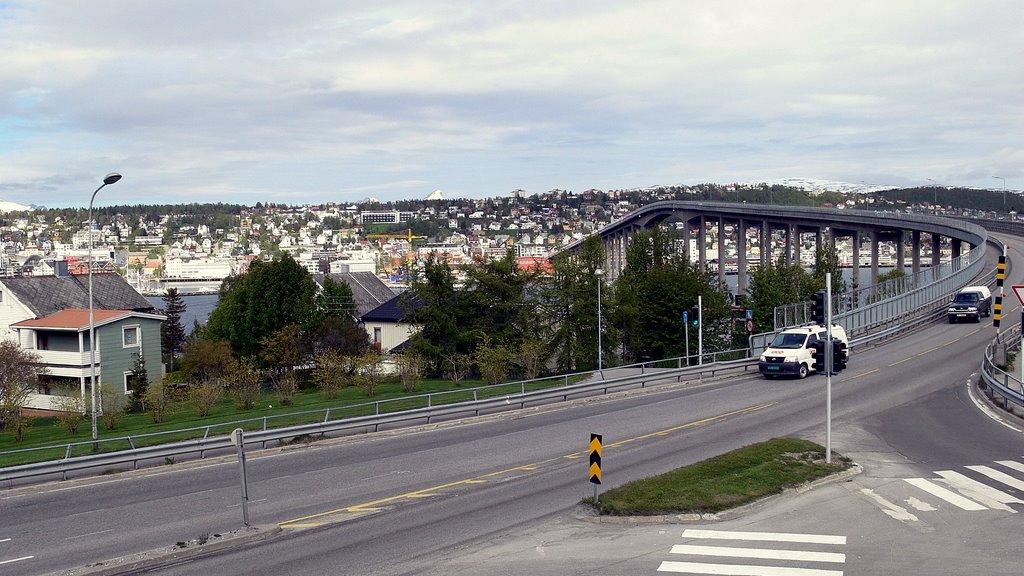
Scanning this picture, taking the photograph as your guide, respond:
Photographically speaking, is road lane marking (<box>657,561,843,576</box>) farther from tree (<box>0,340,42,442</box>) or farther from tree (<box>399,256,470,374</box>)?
tree (<box>399,256,470,374</box>)

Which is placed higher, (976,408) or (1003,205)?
(1003,205)

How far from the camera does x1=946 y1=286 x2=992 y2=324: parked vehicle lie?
53562mm

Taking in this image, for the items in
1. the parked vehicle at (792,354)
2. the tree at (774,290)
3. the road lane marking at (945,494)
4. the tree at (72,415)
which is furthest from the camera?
the tree at (774,290)

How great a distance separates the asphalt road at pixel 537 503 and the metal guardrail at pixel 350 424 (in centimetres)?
60

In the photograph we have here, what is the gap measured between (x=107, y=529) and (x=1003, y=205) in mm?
188219

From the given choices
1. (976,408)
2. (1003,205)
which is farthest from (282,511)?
(1003,205)

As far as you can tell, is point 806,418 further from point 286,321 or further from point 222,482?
point 286,321

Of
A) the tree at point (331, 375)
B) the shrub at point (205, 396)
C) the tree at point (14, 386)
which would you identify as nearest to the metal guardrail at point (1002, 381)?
the tree at point (331, 375)

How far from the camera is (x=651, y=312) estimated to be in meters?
64.6

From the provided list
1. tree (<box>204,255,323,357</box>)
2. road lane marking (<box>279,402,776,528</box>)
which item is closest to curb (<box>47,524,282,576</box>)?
road lane marking (<box>279,402,776,528</box>)

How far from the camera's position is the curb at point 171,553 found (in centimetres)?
1480

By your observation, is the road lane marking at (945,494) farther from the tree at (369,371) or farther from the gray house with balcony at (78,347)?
the gray house with balcony at (78,347)

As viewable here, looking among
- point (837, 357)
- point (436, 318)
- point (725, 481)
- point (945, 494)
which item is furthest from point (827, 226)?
point (725, 481)

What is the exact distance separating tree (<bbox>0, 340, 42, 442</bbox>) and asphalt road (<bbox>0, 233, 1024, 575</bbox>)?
14970 mm
